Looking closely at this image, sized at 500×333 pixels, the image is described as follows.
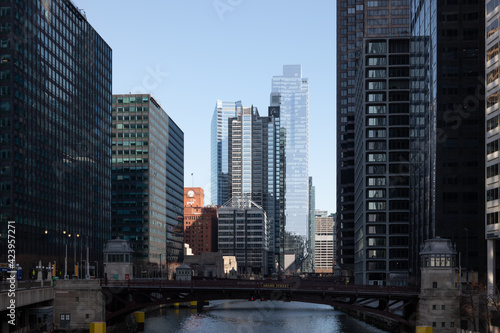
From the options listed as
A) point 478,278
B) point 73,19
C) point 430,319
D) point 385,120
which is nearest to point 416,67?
point 385,120

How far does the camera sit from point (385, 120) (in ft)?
557

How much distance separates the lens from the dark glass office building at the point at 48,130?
468 ft

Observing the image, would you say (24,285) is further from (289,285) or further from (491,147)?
(491,147)

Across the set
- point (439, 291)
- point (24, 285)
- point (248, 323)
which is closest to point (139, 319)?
point (248, 323)

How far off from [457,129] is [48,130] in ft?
308

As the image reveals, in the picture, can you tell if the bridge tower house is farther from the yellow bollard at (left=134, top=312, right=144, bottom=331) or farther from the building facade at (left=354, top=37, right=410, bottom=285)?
the building facade at (left=354, top=37, right=410, bottom=285)

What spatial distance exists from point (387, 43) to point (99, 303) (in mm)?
102916

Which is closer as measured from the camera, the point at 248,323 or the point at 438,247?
the point at 438,247

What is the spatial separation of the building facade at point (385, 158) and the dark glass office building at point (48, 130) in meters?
72.0

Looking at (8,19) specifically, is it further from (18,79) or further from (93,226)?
(93,226)

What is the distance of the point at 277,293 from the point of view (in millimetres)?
101062

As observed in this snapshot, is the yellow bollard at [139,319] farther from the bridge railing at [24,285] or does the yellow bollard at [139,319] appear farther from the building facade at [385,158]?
the building facade at [385,158]

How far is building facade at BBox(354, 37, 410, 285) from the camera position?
16750 cm

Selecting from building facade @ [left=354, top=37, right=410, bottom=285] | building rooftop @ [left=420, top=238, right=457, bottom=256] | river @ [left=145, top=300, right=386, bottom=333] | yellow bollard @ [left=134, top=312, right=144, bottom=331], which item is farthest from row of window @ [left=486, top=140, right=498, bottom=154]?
building facade @ [left=354, top=37, right=410, bottom=285]
